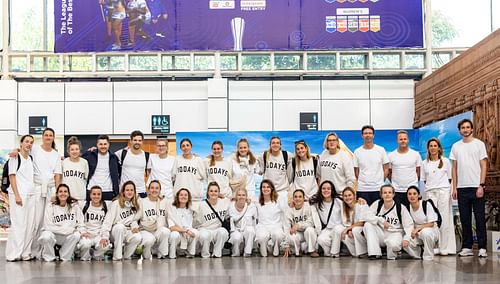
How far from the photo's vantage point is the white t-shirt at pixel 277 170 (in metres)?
11.9

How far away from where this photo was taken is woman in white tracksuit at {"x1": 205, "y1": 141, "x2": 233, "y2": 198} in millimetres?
11859

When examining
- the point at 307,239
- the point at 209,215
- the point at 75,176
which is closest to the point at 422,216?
the point at 307,239

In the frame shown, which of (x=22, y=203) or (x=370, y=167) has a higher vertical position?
(x=370, y=167)

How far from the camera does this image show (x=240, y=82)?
18016 mm

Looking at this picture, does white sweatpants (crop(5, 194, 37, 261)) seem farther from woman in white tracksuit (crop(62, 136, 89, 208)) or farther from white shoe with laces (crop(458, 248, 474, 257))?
white shoe with laces (crop(458, 248, 474, 257))

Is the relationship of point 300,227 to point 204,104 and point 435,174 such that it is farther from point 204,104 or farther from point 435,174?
point 204,104

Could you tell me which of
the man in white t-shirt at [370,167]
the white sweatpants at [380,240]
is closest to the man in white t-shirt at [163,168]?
the man in white t-shirt at [370,167]

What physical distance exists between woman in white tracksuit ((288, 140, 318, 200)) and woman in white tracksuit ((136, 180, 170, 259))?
84.9 inches

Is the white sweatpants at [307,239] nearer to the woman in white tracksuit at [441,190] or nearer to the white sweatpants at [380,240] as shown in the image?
the white sweatpants at [380,240]

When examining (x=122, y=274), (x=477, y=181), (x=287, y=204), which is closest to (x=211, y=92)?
(x=287, y=204)

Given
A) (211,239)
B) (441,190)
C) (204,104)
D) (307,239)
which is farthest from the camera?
(204,104)

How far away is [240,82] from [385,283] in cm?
1110

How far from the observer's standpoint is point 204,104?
1809 centimetres

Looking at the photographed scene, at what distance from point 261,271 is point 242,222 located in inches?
107
